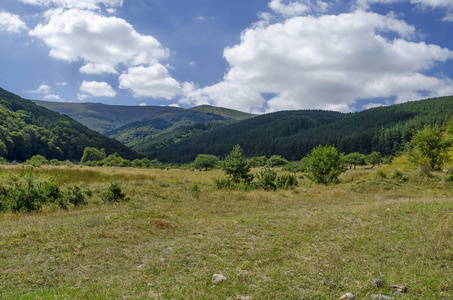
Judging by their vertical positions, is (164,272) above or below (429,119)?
below

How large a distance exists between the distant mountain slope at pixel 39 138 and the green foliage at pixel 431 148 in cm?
12522

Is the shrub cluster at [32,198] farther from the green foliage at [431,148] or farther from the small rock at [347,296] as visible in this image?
the green foliage at [431,148]

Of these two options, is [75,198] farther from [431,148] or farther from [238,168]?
[431,148]

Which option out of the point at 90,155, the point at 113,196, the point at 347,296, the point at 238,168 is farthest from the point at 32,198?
the point at 90,155

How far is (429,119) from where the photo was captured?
587 ft

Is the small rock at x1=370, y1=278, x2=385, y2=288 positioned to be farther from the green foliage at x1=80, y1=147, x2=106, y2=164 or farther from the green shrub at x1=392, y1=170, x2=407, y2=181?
the green foliage at x1=80, y1=147, x2=106, y2=164

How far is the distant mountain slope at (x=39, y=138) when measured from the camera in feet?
364

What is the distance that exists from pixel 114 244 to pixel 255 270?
529 cm

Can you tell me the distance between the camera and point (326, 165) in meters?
34.8

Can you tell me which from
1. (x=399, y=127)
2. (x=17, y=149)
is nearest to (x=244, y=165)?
(x=17, y=149)

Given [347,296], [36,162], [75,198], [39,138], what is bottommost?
[36,162]

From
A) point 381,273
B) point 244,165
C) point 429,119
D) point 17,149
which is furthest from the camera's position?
point 429,119

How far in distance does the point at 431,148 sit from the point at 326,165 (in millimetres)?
19187

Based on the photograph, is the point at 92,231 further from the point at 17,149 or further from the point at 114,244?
the point at 17,149
